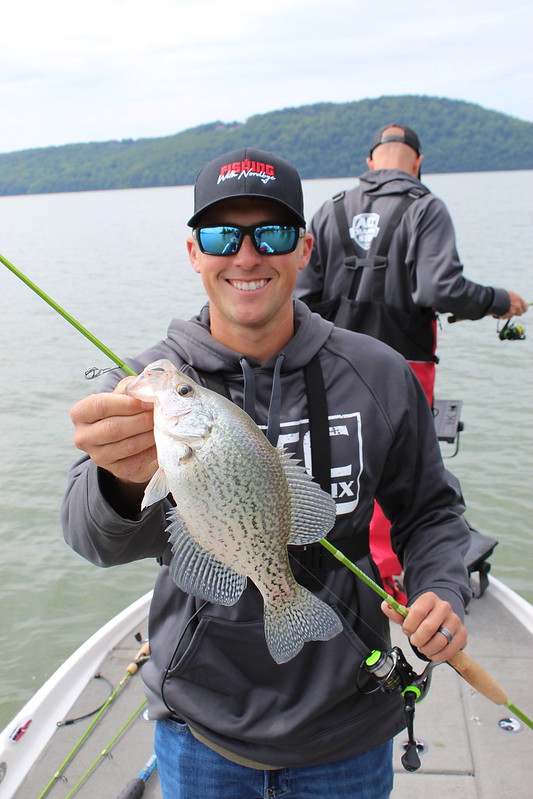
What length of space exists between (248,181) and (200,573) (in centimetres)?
120

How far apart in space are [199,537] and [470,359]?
506 inches

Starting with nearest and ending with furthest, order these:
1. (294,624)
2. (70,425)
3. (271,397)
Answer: (294,624) < (271,397) < (70,425)

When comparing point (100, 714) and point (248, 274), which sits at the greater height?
point (248, 274)

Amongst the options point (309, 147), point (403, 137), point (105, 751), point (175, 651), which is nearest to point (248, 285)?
point (175, 651)

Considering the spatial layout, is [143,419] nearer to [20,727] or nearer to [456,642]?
[456,642]

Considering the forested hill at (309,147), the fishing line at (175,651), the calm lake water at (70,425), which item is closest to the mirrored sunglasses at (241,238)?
the fishing line at (175,651)

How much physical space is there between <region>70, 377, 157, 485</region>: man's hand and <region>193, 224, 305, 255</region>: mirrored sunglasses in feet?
2.25

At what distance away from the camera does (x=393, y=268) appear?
508cm

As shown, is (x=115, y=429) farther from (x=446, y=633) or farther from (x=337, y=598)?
(x=446, y=633)

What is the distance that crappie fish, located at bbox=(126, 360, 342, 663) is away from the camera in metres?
1.75

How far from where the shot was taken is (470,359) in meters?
14.0

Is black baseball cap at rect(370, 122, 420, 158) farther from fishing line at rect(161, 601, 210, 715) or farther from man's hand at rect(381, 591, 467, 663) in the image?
fishing line at rect(161, 601, 210, 715)

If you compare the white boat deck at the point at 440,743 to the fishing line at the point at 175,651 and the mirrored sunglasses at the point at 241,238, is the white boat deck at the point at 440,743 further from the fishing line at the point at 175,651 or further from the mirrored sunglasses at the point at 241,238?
the mirrored sunglasses at the point at 241,238

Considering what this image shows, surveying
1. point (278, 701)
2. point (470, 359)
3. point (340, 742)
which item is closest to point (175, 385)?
point (278, 701)
